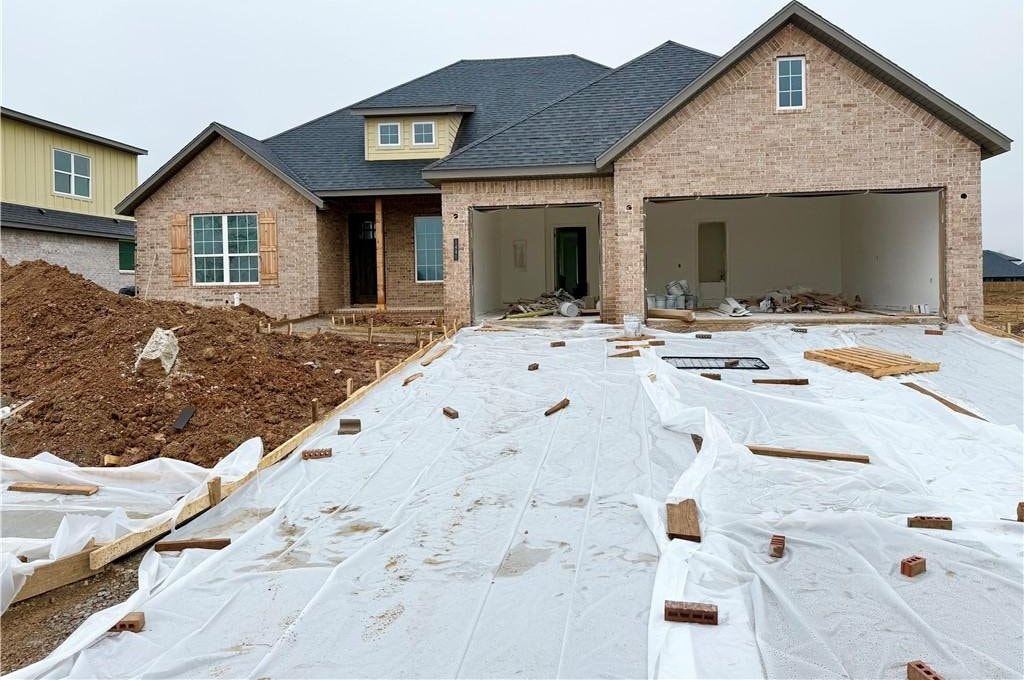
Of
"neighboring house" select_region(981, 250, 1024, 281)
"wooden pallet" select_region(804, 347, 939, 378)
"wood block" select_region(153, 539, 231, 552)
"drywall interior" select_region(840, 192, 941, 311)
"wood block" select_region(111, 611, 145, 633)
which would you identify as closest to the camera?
"wood block" select_region(111, 611, 145, 633)

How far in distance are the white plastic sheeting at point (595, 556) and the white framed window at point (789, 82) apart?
8.27 meters

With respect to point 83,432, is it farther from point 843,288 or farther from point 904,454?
point 843,288

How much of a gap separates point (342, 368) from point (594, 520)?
721 cm

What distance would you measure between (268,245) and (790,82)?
1258 cm

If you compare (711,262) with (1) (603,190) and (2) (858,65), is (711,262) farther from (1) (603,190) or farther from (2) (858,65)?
(2) (858,65)

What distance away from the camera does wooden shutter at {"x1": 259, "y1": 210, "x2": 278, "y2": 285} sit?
19.3 meters

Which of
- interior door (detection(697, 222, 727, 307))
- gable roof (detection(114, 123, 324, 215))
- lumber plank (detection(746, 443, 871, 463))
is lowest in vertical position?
lumber plank (detection(746, 443, 871, 463))

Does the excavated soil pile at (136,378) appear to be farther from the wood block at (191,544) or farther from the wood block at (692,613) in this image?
the wood block at (692,613)

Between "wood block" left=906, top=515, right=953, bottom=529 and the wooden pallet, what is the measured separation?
538 centimetres

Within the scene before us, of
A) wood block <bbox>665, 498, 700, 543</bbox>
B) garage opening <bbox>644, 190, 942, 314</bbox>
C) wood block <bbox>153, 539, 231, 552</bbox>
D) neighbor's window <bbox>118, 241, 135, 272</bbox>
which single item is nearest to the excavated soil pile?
wood block <bbox>153, 539, 231, 552</bbox>

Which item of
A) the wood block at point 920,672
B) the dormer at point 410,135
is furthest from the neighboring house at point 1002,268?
the wood block at point 920,672

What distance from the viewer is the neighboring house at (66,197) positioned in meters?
22.2

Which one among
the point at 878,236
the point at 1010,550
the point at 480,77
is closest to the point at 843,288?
the point at 878,236

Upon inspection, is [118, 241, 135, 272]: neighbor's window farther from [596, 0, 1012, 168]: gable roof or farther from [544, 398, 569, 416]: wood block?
[544, 398, 569, 416]: wood block
